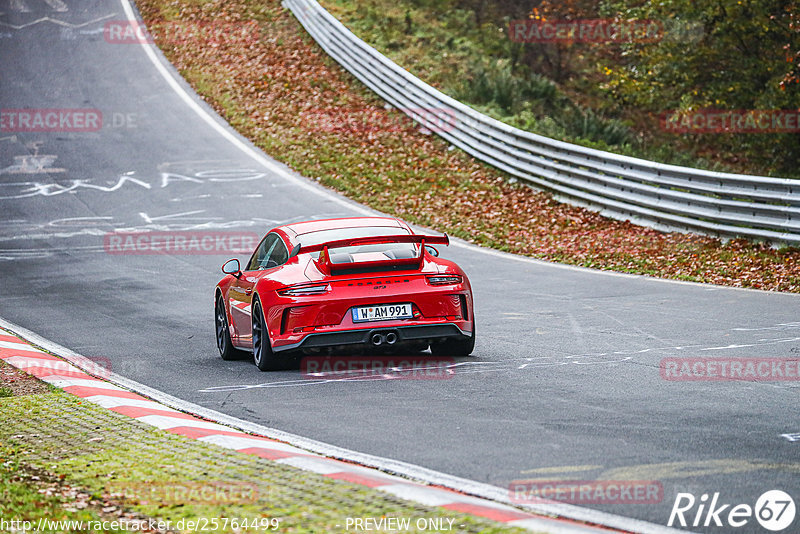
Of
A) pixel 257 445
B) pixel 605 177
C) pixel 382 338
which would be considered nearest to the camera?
pixel 257 445

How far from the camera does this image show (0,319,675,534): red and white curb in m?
4.98

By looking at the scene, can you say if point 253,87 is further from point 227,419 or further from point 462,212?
point 227,419

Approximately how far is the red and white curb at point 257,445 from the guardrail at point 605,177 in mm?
10785

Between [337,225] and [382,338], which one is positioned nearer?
[382,338]

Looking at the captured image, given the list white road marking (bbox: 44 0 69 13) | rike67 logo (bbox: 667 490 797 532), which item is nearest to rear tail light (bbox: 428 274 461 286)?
rike67 logo (bbox: 667 490 797 532)

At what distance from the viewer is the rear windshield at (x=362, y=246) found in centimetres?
962

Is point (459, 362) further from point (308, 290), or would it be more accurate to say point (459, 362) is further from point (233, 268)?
point (233, 268)

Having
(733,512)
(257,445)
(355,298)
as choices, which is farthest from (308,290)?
(733,512)

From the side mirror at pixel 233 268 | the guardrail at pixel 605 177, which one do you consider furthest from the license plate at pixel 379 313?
the guardrail at pixel 605 177

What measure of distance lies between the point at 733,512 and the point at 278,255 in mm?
6023

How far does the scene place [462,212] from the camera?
21797 mm

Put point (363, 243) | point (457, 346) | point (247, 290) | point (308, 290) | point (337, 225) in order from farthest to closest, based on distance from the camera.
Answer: point (337, 225) < point (247, 290) < point (457, 346) < point (363, 243) < point (308, 290)

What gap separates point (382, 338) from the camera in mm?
9320

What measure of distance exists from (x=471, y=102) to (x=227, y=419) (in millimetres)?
20587
